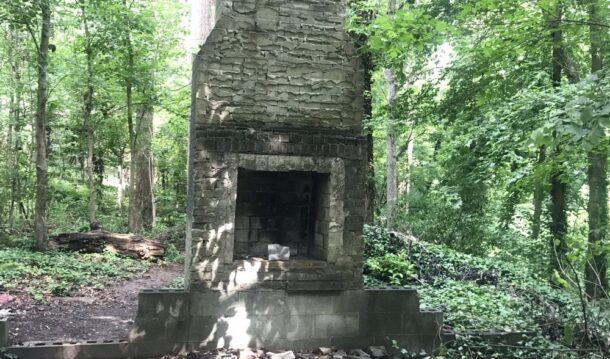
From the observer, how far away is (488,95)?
919cm

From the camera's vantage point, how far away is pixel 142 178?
15.9 m

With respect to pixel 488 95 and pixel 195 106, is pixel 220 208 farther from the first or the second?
pixel 488 95

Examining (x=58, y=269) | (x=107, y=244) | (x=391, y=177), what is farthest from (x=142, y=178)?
(x=391, y=177)

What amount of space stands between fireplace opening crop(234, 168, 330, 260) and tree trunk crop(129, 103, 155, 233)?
28.3 ft

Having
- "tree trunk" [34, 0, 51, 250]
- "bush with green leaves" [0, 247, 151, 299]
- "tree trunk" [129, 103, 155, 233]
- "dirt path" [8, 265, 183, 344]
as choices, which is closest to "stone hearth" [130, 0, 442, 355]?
"dirt path" [8, 265, 183, 344]

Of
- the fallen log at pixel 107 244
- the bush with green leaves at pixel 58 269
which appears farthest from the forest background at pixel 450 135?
the fallen log at pixel 107 244

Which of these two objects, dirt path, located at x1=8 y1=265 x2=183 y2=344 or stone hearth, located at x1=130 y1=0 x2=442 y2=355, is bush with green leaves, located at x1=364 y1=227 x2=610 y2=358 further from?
dirt path, located at x1=8 y1=265 x2=183 y2=344

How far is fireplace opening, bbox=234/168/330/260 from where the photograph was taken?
21.1 ft

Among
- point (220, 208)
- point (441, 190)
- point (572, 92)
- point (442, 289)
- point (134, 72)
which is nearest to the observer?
point (220, 208)

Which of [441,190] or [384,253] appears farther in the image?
[441,190]

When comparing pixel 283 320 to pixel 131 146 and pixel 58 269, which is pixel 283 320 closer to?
pixel 58 269

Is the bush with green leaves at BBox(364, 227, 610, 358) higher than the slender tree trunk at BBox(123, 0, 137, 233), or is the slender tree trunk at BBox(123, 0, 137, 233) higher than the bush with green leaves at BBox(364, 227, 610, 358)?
the slender tree trunk at BBox(123, 0, 137, 233)

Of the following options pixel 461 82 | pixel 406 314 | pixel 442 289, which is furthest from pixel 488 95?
pixel 406 314

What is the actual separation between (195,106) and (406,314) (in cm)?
369
